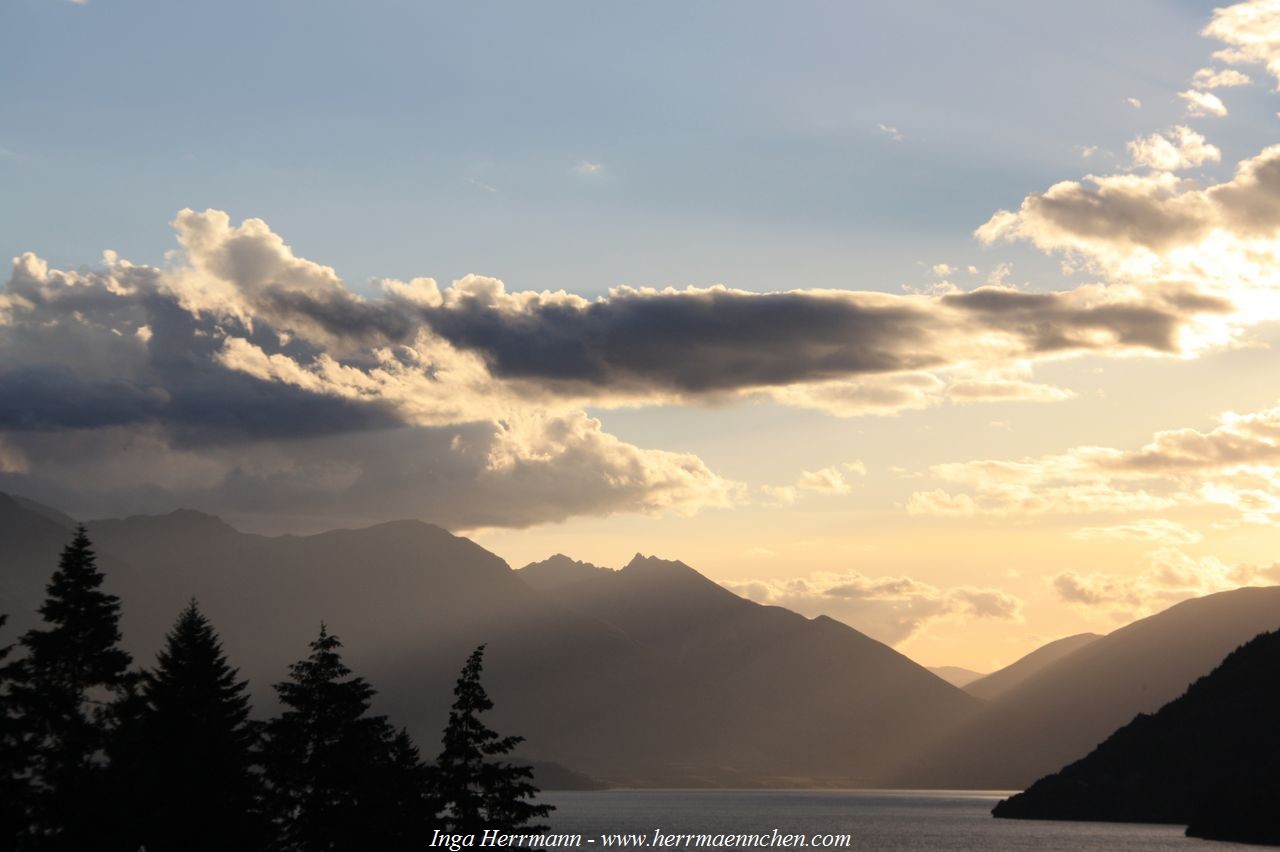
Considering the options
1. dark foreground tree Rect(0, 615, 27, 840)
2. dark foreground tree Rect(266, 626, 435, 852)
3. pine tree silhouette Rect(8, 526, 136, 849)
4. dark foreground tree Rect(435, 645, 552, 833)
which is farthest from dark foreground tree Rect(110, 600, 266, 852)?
dark foreground tree Rect(435, 645, 552, 833)

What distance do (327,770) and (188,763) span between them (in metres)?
7.51

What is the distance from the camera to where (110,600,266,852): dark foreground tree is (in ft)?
214

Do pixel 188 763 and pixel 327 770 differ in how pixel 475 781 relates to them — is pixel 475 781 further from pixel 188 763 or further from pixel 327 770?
pixel 188 763

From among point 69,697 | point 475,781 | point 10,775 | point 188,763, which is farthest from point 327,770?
point 10,775

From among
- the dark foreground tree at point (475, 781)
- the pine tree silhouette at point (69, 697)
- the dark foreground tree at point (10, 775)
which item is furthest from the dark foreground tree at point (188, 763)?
the dark foreground tree at point (475, 781)

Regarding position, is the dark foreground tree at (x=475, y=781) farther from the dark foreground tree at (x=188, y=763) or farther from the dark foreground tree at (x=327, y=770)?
the dark foreground tree at (x=188, y=763)

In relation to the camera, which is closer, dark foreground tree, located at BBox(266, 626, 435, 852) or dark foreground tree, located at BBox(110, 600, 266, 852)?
dark foreground tree, located at BBox(266, 626, 435, 852)

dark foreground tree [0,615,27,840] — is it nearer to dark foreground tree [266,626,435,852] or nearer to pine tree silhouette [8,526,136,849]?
pine tree silhouette [8,526,136,849]

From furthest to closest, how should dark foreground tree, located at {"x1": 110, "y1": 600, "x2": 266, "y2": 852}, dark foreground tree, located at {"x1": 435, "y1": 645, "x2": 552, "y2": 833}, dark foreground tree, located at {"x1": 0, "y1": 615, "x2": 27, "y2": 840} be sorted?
dark foreground tree, located at {"x1": 110, "y1": 600, "x2": 266, "y2": 852} < dark foreground tree, located at {"x1": 435, "y1": 645, "x2": 552, "y2": 833} < dark foreground tree, located at {"x1": 0, "y1": 615, "x2": 27, "y2": 840}

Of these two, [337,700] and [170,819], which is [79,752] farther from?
[337,700]

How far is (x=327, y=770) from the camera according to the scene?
6525 centimetres

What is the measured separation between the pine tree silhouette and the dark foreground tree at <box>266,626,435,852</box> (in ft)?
28.8

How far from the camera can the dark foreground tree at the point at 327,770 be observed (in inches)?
2564

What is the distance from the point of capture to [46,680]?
66.4 m
